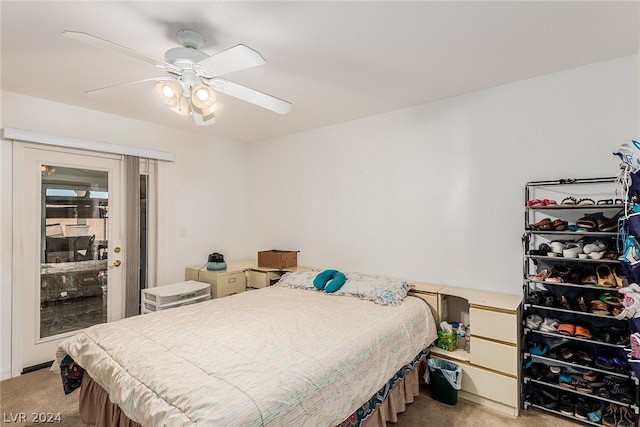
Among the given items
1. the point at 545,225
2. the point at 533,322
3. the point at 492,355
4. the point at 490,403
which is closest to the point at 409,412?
the point at 490,403

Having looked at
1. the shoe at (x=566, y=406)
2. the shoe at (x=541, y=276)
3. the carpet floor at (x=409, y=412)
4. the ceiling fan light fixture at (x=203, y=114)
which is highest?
the ceiling fan light fixture at (x=203, y=114)

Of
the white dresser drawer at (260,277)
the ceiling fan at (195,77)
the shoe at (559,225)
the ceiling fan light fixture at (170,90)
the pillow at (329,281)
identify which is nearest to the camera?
the ceiling fan at (195,77)

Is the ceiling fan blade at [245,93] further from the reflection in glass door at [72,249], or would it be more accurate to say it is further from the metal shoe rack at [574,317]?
the reflection in glass door at [72,249]

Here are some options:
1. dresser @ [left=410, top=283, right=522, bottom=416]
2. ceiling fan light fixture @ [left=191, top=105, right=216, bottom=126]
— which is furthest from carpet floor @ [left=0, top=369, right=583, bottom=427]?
ceiling fan light fixture @ [left=191, top=105, right=216, bottom=126]

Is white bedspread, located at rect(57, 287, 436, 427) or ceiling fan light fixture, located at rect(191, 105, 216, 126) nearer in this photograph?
white bedspread, located at rect(57, 287, 436, 427)

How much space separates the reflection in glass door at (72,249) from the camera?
3137 mm

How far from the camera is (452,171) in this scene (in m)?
3.02

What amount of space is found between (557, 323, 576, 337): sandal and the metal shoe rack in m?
0.02

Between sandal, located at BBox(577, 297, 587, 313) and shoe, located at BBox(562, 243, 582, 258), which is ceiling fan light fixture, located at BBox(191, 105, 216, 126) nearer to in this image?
shoe, located at BBox(562, 243, 582, 258)

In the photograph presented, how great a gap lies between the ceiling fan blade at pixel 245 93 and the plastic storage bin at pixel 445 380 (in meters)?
2.30

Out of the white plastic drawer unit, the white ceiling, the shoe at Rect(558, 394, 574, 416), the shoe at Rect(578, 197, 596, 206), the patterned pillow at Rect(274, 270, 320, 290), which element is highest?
the white ceiling

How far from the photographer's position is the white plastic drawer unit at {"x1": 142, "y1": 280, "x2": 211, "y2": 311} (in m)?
3.29

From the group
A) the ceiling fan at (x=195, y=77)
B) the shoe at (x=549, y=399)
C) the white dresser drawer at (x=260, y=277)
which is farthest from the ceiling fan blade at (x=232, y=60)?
the shoe at (x=549, y=399)

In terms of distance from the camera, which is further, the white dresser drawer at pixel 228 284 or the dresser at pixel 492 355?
the white dresser drawer at pixel 228 284
